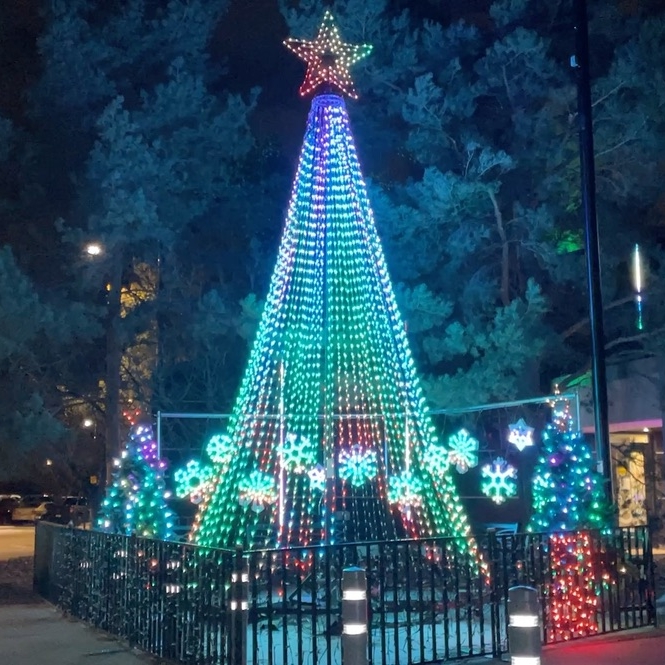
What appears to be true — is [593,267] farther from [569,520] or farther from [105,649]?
[105,649]

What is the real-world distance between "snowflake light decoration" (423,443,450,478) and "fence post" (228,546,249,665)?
4950 millimetres

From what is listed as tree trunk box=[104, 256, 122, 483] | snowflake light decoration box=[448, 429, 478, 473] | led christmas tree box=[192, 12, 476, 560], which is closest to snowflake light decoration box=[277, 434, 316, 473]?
led christmas tree box=[192, 12, 476, 560]

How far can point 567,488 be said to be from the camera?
1046cm

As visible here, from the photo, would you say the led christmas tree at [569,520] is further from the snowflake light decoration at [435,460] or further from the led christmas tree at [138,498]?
the led christmas tree at [138,498]

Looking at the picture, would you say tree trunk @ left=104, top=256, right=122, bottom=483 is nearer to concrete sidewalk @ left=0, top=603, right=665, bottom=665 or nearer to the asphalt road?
the asphalt road

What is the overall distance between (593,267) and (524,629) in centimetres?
674

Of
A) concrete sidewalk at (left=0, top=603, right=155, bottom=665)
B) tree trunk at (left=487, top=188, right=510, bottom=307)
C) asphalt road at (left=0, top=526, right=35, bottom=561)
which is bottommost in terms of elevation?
concrete sidewalk at (left=0, top=603, right=155, bottom=665)

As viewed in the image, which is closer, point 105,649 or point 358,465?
point 105,649

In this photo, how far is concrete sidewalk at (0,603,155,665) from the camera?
28.3 feet

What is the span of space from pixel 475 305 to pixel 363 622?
40.5 ft

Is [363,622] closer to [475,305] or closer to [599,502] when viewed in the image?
[599,502]

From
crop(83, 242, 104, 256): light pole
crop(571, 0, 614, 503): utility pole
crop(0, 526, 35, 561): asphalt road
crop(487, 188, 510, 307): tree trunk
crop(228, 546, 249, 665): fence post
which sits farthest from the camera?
crop(0, 526, 35, 561): asphalt road

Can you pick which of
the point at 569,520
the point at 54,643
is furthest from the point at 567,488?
the point at 54,643

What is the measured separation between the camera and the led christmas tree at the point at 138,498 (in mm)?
12367
